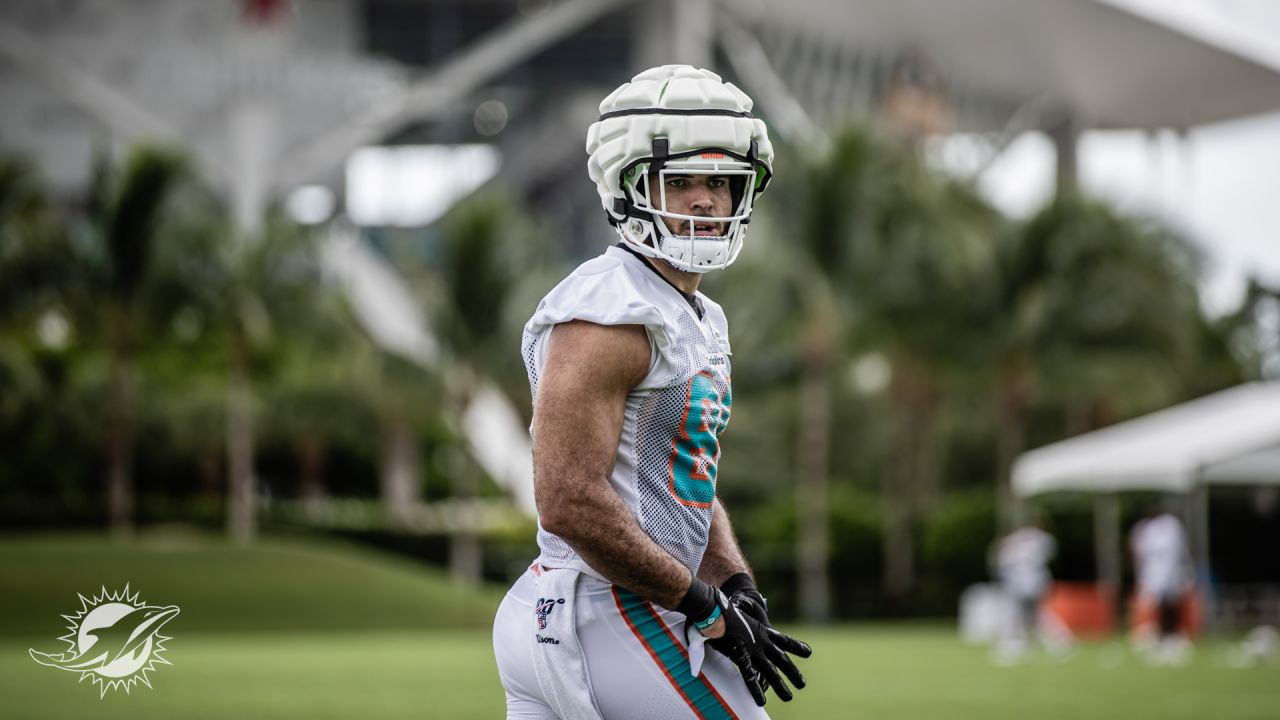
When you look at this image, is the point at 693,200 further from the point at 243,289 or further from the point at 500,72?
the point at 500,72

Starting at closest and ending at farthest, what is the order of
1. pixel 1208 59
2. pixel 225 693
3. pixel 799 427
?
1. pixel 225 693
2. pixel 799 427
3. pixel 1208 59

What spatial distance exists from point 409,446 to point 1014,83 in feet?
96.7

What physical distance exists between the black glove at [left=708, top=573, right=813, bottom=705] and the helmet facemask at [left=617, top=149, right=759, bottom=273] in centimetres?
70

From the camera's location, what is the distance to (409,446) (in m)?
48.4

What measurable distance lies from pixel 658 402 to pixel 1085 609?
28.9 meters

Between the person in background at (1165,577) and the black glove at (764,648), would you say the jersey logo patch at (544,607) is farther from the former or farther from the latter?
the person in background at (1165,577)

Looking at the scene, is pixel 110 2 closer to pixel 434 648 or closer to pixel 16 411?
pixel 16 411

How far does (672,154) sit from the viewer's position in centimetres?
361

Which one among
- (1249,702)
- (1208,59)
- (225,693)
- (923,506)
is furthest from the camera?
(1208,59)

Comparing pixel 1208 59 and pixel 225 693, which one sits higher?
pixel 1208 59

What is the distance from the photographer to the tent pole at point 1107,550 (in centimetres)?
3095

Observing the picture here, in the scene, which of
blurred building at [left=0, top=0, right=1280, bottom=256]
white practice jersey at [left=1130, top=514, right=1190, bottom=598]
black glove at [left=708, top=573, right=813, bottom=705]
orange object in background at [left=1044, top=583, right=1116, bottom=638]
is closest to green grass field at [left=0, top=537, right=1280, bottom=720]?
white practice jersey at [left=1130, top=514, right=1190, bottom=598]

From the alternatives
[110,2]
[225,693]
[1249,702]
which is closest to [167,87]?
[110,2]

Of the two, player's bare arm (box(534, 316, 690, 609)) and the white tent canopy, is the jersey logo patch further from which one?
the white tent canopy
